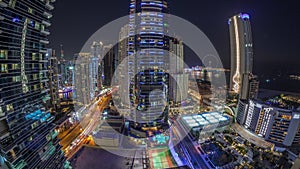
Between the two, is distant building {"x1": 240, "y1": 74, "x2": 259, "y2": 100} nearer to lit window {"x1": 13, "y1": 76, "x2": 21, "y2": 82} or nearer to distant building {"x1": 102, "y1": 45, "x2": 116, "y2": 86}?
distant building {"x1": 102, "y1": 45, "x2": 116, "y2": 86}

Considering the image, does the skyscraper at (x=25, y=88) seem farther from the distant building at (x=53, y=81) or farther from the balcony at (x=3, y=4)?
the distant building at (x=53, y=81)

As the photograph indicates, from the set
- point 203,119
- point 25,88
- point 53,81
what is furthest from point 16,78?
point 203,119

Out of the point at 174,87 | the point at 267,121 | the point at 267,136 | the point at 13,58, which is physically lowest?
the point at 267,136

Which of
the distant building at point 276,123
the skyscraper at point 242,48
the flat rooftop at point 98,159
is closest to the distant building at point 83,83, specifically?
the flat rooftop at point 98,159

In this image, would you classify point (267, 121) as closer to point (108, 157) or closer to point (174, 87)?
point (174, 87)

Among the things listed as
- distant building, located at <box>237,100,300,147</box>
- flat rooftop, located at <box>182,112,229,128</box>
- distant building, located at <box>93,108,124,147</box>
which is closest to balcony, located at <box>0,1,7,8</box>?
distant building, located at <box>93,108,124,147</box>

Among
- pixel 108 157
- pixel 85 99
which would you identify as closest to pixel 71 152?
pixel 108 157
